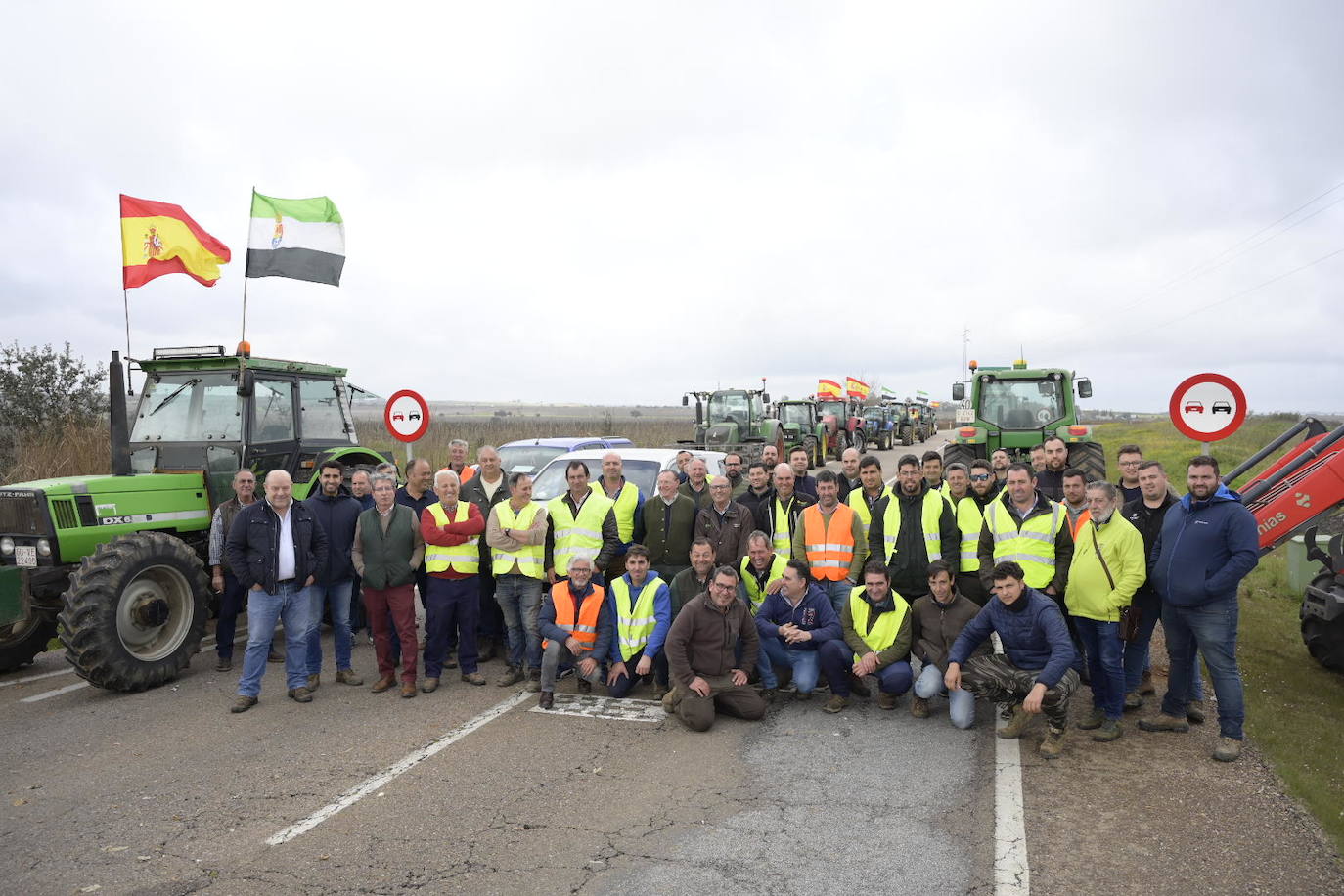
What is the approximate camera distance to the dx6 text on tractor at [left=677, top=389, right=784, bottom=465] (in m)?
22.9

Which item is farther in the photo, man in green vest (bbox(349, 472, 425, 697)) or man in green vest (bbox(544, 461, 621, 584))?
man in green vest (bbox(544, 461, 621, 584))

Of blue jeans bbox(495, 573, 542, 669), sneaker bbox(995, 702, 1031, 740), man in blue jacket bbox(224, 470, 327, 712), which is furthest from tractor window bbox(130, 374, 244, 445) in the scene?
sneaker bbox(995, 702, 1031, 740)

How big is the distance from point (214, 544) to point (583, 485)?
317cm

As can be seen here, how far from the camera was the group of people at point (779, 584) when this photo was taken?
19.4ft

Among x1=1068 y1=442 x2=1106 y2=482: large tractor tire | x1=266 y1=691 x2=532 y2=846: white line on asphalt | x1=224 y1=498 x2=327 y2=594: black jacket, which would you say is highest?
x1=1068 y1=442 x2=1106 y2=482: large tractor tire

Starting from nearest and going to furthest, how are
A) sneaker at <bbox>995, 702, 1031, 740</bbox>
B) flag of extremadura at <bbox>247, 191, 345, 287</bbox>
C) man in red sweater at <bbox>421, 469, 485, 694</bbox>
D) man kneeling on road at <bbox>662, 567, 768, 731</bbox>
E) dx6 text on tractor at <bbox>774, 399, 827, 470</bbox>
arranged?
sneaker at <bbox>995, 702, 1031, 740</bbox>, man kneeling on road at <bbox>662, 567, 768, 731</bbox>, man in red sweater at <bbox>421, 469, 485, 694</bbox>, flag of extremadura at <bbox>247, 191, 345, 287</bbox>, dx6 text on tractor at <bbox>774, 399, 827, 470</bbox>

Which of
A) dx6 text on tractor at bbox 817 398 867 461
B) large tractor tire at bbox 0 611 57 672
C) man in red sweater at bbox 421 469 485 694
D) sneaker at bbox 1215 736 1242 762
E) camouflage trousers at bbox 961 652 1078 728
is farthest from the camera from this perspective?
dx6 text on tractor at bbox 817 398 867 461

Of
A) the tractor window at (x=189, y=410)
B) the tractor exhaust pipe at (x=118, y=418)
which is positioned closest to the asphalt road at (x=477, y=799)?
the tractor exhaust pipe at (x=118, y=418)

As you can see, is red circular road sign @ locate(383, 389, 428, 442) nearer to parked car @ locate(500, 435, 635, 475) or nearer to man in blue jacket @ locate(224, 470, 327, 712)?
parked car @ locate(500, 435, 635, 475)

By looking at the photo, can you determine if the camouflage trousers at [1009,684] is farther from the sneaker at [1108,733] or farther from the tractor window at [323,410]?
the tractor window at [323,410]

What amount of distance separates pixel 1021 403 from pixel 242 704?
472 inches

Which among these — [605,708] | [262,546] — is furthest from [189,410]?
[605,708]

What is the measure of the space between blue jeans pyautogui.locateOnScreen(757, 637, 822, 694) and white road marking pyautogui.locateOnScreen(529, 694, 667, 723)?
0.85m

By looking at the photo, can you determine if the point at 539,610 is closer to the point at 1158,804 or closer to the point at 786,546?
the point at 786,546
